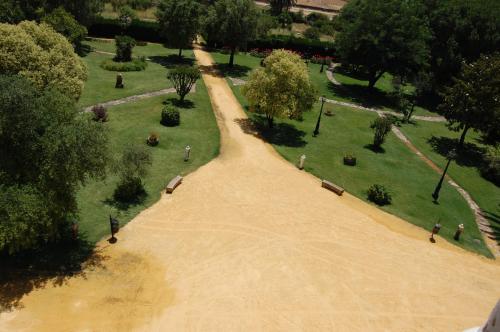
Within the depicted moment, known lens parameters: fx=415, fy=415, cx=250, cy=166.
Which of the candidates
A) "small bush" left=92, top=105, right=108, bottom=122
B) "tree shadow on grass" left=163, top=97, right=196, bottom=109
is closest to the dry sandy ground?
"small bush" left=92, top=105, right=108, bottom=122

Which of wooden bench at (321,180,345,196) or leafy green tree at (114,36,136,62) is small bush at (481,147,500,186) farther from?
leafy green tree at (114,36,136,62)

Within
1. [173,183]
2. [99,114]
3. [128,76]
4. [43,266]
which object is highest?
[128,76]

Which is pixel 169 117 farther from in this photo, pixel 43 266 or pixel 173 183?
pixel 43 266

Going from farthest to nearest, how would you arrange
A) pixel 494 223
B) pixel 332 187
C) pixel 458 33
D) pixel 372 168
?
pixel 458 33
pixel 372 168
pixel 494 223
pixel 332 187

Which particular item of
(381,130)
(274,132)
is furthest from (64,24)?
(381,130)

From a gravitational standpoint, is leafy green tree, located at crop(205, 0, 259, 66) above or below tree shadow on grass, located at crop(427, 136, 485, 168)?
above

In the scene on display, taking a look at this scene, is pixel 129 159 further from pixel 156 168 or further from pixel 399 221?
pixel 399 221

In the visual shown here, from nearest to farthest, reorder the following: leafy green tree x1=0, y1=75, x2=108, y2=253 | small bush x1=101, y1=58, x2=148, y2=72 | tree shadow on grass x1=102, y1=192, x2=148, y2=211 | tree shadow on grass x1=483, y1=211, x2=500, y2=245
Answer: leafy green tree x1=0, y1=75, x2=108, y2=253
tree shadow on grass x1=102, y1=192, x2=148, y2=211
tree shadow on grass x1=483, y1=211, x2=500, y2=245
small bush x1=101, y1=58, x2=148, y2=72
